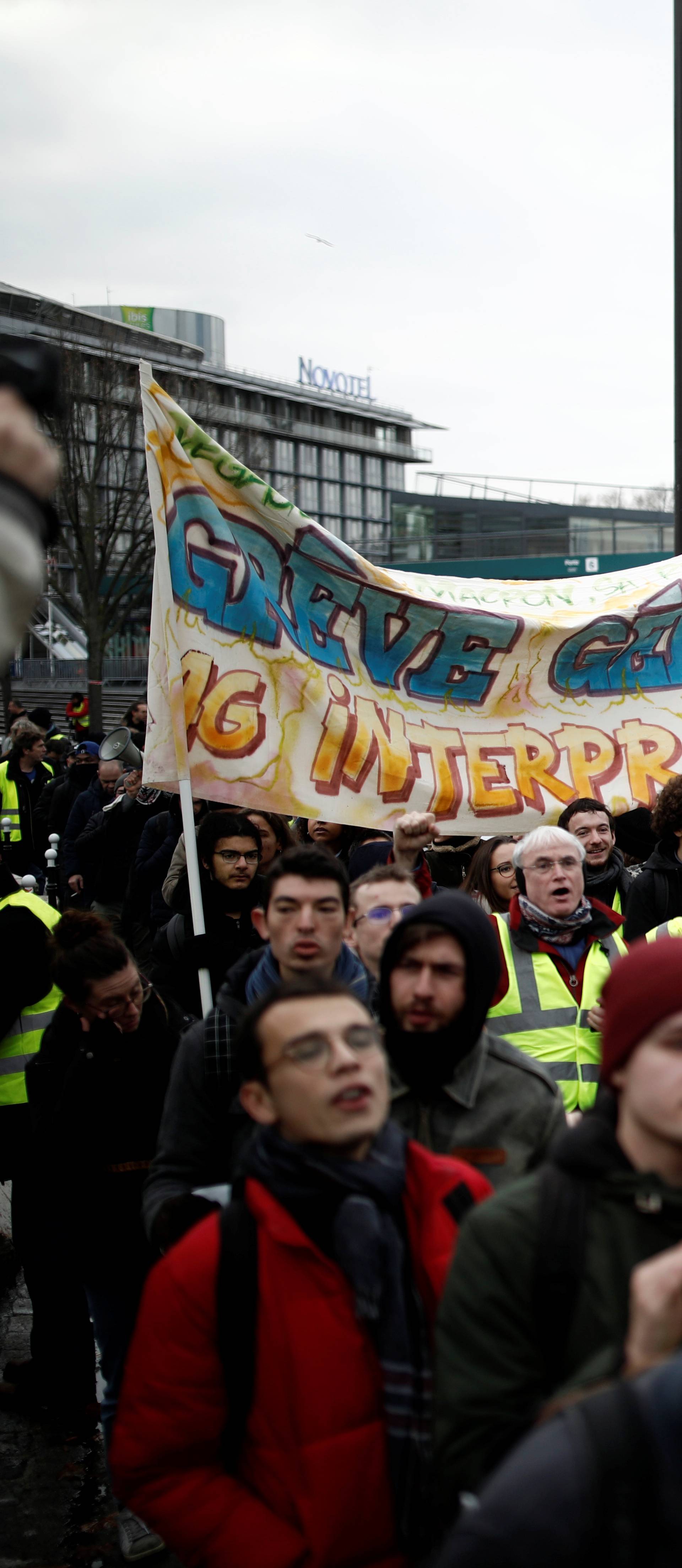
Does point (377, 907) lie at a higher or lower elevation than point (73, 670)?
lower

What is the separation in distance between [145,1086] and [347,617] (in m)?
2.61

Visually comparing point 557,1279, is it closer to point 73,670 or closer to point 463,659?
point 463,659

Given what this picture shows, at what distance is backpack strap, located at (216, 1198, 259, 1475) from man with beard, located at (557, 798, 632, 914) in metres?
3.45

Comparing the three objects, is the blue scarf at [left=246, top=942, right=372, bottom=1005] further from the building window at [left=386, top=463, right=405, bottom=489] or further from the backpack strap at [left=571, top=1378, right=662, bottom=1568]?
the building window at [left=386, top=463, right=405, bottom=489]

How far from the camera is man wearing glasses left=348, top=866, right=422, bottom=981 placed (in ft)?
12.4

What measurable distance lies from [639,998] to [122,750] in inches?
333

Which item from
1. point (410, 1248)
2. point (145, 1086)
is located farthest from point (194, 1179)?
point (410, 1248)

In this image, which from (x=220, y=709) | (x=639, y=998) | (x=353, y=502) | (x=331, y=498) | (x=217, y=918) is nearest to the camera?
(x=639, y=998)

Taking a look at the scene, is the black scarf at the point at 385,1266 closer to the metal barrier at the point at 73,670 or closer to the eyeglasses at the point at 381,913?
the eyeglasses at the point at 381,913

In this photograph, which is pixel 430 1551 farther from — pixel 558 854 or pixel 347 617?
pixel 347 617

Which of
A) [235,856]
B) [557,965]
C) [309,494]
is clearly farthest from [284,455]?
[557,965]

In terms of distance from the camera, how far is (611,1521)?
4.62ft

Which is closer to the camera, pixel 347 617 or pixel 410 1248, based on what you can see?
pixel 410 1248

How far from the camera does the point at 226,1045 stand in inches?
127
